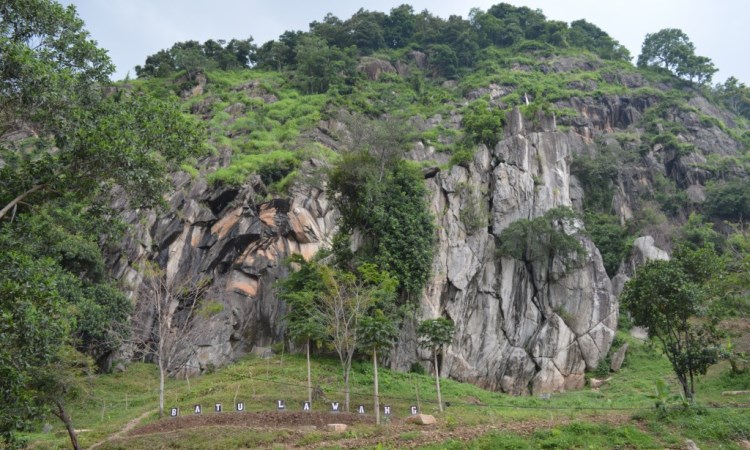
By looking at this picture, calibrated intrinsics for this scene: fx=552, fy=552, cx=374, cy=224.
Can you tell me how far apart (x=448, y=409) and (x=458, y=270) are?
1240cm

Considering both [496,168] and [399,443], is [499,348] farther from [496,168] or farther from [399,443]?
[399,443]

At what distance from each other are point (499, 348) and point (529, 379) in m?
2.33

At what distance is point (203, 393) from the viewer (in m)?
23.3

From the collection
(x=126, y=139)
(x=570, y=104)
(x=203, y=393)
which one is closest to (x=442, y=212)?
(x=203, y=393)

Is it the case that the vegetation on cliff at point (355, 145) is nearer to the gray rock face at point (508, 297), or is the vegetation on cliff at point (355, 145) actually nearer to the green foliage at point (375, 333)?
the green foliage at point (375, 333)

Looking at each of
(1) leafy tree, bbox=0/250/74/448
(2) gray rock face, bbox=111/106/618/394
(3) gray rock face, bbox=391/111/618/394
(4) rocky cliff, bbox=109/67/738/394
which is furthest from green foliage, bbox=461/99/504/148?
(1) leafy tree, bbox=0/250/74/448

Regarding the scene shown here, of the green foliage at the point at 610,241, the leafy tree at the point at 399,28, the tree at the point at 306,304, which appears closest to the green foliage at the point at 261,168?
the tree at the point at 306,304

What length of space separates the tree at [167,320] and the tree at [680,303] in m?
17.6

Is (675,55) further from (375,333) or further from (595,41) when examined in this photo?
(375,333)

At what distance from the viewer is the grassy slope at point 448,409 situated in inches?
609

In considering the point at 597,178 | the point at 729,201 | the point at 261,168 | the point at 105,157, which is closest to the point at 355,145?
the point at 261,168

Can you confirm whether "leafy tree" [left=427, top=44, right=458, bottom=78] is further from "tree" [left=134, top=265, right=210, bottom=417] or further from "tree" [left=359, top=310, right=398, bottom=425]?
"tree" [left=359, top=310, right=398, bottom=425]

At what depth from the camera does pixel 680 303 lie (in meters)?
19.0

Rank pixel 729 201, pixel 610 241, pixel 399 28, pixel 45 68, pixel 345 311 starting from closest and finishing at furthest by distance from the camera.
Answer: pixel 45 68, pixel 345 311, pixel 610 241, pixel 729 201, pixel 399 28
